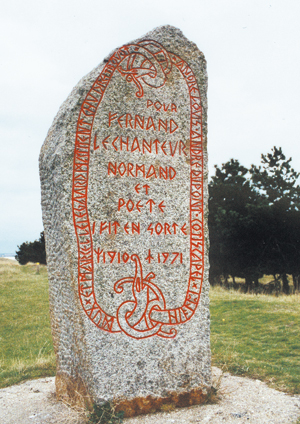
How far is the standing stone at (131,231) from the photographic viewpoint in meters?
3.75

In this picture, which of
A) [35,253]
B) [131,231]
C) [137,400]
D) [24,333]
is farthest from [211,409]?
[35,253]

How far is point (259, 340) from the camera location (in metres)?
6.59

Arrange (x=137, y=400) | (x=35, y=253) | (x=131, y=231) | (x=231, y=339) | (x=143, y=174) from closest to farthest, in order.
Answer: (x=137, y=400), (x=131, y=231), (x=143, y=174), (x=231, y=339), (x=35, y=253)

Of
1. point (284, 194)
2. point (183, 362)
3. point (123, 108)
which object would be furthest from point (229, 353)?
point (284, 194)

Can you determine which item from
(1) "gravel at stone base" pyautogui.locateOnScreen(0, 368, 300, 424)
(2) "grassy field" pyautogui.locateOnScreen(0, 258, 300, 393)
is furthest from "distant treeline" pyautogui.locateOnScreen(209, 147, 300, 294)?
(1) "gravel at stone base" pyautogui.locateOnScreen(0, 368, 300, 424)

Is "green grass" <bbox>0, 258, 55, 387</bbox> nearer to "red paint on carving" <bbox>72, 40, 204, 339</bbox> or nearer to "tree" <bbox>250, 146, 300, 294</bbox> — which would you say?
"red paint on carving" <bbox>72, 40, 204, 339</bbox>

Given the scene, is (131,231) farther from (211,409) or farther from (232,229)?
(232,229)

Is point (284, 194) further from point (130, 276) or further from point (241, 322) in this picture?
point (130, 276)

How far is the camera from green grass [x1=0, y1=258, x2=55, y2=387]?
5.32m

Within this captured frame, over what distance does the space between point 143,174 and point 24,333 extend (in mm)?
5713

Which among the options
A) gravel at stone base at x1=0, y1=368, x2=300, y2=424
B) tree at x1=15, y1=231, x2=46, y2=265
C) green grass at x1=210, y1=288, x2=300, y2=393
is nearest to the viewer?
gravel at stone base at x1=0, y1=368, x2=300, y2=424

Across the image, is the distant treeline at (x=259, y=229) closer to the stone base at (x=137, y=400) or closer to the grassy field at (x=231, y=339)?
the grassy field at (x=231, y=339)

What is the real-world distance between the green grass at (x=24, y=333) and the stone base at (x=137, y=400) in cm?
125

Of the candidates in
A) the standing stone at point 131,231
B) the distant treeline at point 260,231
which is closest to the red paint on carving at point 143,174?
the standing stone at point 131,231
